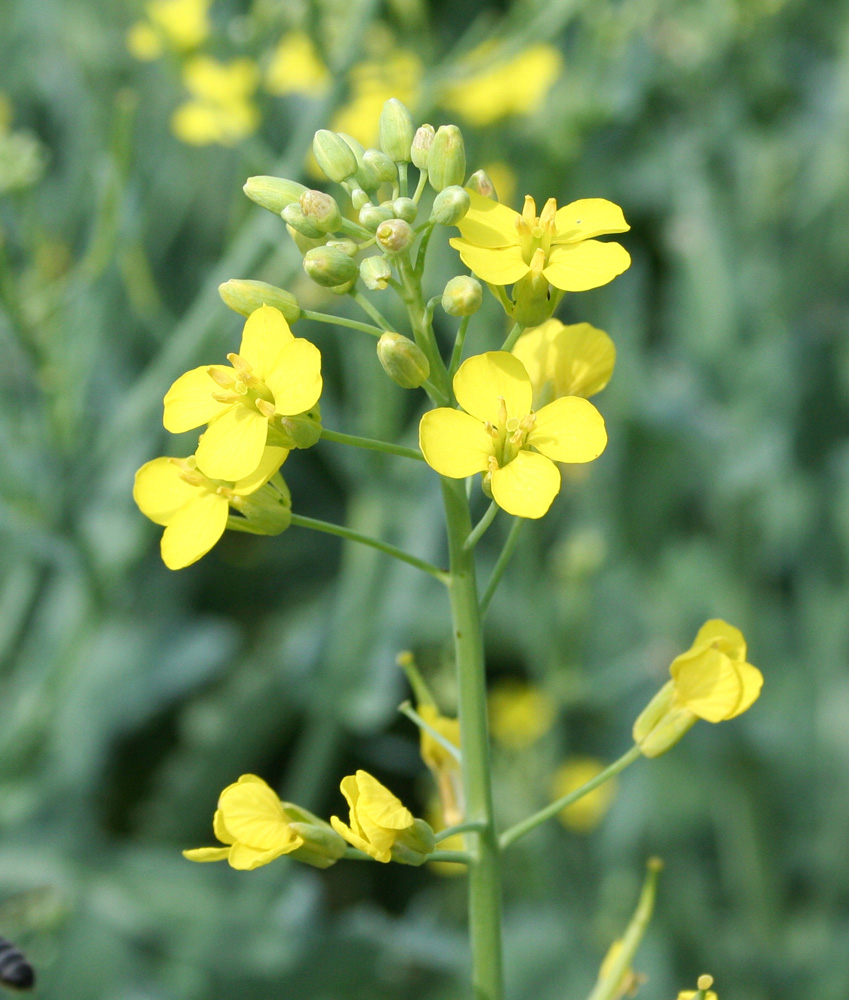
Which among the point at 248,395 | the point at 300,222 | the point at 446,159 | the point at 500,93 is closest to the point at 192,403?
the point at 248,395

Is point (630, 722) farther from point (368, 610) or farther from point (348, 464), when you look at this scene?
point (348, 464)

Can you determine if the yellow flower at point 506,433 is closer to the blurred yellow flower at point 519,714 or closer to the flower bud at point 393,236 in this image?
the flower bud at point 393,236

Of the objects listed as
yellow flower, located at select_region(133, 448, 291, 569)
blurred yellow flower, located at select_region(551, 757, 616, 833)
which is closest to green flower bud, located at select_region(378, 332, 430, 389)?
yellow flower, located at select_region(133, 448, 291, 569)

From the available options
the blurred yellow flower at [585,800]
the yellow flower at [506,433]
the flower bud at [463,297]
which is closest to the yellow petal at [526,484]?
the yellow flower at [506,433]

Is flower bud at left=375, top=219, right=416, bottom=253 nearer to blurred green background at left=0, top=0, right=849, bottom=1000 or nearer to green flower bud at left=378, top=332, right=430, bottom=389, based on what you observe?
green flower bud at left=378, top=332, right=430, bottom=389

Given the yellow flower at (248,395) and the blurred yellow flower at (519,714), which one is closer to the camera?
the yellow flower at (248,395)
